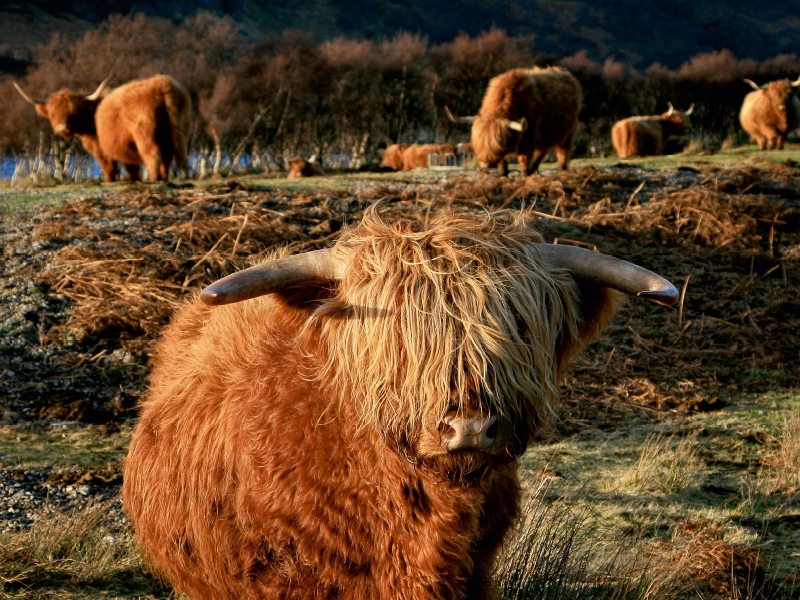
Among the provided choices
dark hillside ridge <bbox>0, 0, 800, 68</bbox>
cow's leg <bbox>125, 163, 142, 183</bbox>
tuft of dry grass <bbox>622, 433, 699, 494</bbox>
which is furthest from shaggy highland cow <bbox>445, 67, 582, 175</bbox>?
dark hillside ridge <bbox>0, 0, 800, 68</bbox>

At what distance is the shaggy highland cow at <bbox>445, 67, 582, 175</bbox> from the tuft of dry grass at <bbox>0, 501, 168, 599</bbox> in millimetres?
11473

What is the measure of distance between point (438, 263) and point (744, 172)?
1151 centimetres

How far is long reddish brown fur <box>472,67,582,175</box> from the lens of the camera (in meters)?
14.9

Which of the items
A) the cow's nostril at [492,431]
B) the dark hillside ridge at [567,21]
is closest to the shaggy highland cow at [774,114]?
the cow's nostril at [492,431]

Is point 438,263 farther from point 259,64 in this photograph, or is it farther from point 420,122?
point 420,122

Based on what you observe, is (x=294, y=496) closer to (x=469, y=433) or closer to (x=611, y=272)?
(x=469, y=433)

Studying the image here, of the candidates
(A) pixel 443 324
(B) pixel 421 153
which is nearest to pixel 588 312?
(A) pixel 443 324

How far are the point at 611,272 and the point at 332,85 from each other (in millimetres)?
41059

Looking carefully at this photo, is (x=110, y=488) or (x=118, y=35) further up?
(x=118, y=35)

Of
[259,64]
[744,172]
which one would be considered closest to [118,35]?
[259,64]

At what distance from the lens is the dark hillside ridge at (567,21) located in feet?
314

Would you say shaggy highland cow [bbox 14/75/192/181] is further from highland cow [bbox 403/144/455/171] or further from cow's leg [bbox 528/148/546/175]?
highland cow [bbox 403/144/455/171]

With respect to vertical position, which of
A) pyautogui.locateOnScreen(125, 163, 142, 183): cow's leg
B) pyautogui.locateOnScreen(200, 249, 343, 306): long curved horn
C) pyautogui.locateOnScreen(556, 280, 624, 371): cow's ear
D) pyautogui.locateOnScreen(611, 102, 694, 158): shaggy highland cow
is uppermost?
pyautogui.locateOnScreen(200, 249, 343, 306): long curved horn

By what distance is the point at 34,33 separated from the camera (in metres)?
73.0
